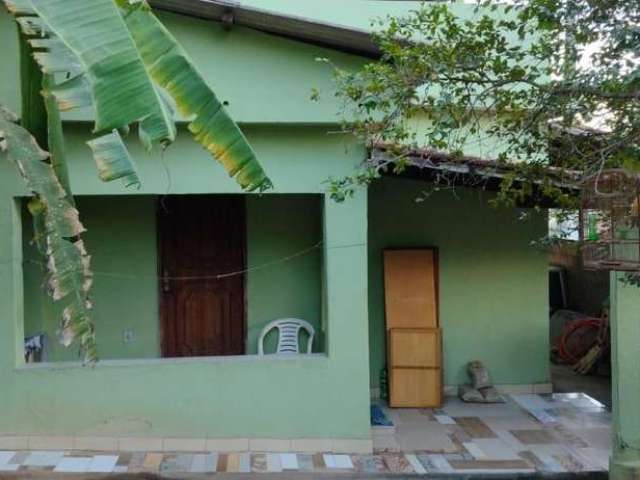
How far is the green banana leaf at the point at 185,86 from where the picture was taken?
3.38 meters

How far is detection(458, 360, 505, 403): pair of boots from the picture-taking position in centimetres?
905

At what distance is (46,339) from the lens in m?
8.23

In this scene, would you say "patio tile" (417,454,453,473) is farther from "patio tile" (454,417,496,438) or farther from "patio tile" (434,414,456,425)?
"patio tile" (434,414,456,425)

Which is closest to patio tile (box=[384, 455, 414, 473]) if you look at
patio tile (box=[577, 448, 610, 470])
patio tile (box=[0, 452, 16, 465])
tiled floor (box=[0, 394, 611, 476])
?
tiled floor (box=[0, 394, 611, 476])

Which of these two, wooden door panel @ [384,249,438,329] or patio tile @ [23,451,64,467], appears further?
wooden door panel @ [384,249,438,329]

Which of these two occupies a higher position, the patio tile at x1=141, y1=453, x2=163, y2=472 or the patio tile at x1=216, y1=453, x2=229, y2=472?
the patio tile at x1=141, y1=453, x2=163, y2=472

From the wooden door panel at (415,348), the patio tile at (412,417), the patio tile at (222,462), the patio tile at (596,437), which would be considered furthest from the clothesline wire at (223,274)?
the patio tile at (596,437)

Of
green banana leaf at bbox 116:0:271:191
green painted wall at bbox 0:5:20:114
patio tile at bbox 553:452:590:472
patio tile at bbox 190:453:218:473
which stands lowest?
patio tile at bbox 553:452:590:472

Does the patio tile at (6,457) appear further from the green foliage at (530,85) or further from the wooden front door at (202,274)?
the green foliage at (530,85)

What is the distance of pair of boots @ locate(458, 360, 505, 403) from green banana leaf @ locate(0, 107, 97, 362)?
6300 millimetres

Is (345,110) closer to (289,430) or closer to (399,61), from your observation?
(399,61)

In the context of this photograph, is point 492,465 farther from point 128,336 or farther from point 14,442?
point 14,442

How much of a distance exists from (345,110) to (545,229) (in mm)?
3929

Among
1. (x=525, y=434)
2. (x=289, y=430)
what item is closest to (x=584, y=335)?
(x=525, y=434)
